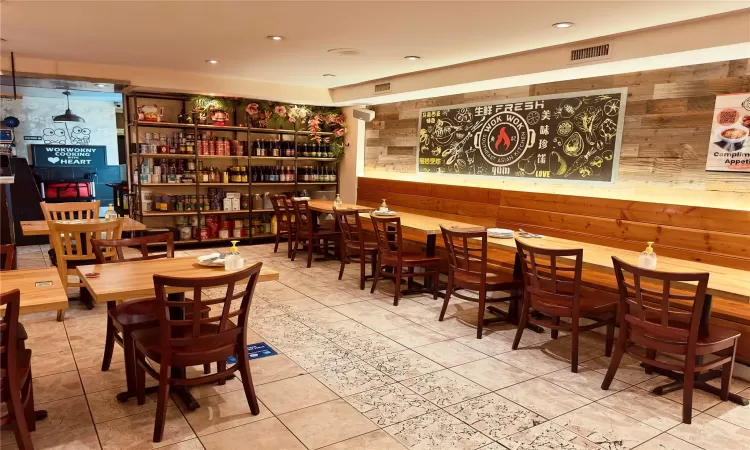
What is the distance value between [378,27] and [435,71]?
85.2 inches

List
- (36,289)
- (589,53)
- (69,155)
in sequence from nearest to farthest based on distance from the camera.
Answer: (36,289)
(589,53)
(69,155)

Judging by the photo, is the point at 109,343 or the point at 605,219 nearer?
the point at 109,343

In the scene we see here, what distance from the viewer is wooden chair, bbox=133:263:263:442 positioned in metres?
2.35

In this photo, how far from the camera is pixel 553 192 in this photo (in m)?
5.60

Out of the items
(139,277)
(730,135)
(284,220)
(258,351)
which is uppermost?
(730,135)

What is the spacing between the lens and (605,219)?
15.7ft

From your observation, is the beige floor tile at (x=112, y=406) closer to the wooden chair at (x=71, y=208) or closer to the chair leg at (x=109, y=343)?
the chair leg at (x=109, y=343)

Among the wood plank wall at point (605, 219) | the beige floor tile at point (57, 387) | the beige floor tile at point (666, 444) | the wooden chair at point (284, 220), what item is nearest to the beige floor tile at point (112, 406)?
the beige floor tile at point (57, 387)

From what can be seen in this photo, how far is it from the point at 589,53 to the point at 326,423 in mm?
3897

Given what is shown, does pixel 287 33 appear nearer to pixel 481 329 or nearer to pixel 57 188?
pixel 481 329

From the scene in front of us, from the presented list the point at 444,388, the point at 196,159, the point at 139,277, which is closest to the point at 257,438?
the point at 139,277

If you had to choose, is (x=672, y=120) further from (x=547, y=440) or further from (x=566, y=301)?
(x=547, y=440)

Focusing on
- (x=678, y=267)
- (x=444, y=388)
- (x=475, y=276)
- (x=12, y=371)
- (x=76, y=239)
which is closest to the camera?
(x=12, y=371)

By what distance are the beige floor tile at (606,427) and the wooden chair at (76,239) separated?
3883mm
